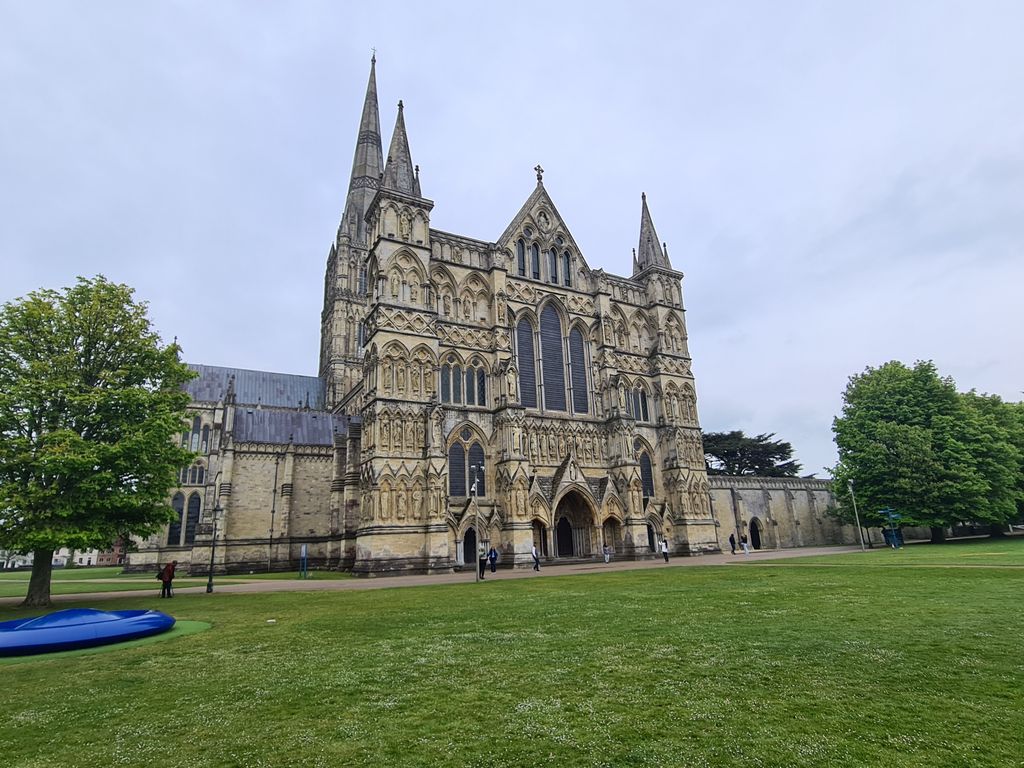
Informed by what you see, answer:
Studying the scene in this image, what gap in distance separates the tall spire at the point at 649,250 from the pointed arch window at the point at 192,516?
43292 mm

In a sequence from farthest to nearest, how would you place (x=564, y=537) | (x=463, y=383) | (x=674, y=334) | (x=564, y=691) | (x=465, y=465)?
(x=674, y=334), (x=564, y=537), (x=463, y=383), (x=465, y=465), (x=564, y=691)

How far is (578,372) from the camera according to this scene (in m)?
41.4

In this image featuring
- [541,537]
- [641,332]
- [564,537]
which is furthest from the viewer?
[641,332]

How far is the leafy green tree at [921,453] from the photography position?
3950cm

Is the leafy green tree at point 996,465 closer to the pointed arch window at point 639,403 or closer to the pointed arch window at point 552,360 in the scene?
the pointed arch window at point 639,403

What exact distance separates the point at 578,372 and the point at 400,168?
18.5 meters

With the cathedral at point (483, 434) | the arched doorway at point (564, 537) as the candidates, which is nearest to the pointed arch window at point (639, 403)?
the cathedral at point (483, 434)

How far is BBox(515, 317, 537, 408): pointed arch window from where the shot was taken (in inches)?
1526

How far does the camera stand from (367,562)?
30547 mm

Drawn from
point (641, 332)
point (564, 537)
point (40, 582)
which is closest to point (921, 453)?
point (641, 332)

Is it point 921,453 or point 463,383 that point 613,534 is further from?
point 921,453

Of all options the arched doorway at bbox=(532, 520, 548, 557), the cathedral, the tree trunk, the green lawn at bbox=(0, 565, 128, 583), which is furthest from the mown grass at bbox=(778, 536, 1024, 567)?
the green lawn at bbox=(0, 565, 128, 583)

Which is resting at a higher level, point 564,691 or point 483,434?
point 483,434

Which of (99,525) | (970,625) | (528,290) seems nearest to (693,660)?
(970,625)
